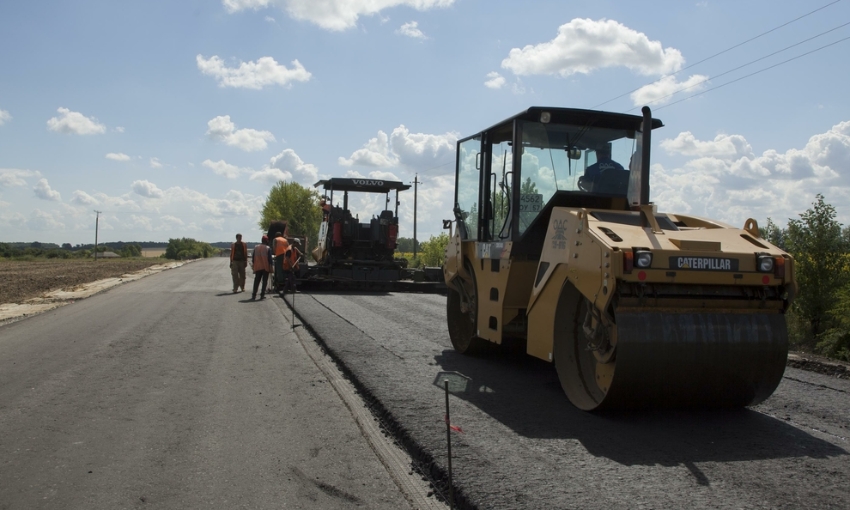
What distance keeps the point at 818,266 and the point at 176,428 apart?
29.4ft

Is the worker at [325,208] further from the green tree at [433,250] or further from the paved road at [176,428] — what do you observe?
the green tree at [433,250]

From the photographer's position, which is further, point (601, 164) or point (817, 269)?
point (817, 269)

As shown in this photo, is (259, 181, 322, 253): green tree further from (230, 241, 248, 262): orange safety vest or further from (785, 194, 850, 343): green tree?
(785, 194, 850, 343): green tree

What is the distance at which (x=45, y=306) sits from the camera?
16156mm

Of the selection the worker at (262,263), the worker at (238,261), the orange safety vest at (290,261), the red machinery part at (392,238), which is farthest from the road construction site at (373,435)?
the red machinery part at (392,238)

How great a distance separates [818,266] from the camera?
10359 mm

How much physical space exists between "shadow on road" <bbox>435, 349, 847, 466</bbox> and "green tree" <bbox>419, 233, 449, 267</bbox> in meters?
31.9

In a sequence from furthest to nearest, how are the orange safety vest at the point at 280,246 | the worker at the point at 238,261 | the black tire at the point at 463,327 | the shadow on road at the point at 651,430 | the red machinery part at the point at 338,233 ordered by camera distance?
1. the red machinery part at the point at 338,233
2. the worker at the point at 238,261
3. the orange safety vest at the point at 280,246
4. the black tire at the point at 463,327
5. the shadow on road at the point at 651,430

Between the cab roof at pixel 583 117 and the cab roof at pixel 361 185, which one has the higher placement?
the cab roof at pixel 361 185

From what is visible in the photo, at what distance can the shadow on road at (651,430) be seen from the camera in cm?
468

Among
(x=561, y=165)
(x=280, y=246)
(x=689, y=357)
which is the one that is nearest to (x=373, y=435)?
(x=689, y=357)

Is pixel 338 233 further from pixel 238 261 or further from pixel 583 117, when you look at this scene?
pixel 583 117

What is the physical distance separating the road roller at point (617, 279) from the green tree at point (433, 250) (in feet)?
101

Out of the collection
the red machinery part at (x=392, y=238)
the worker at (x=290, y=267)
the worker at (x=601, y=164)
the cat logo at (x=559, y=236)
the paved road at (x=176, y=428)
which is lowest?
the paved road at (x=176, y=428)
